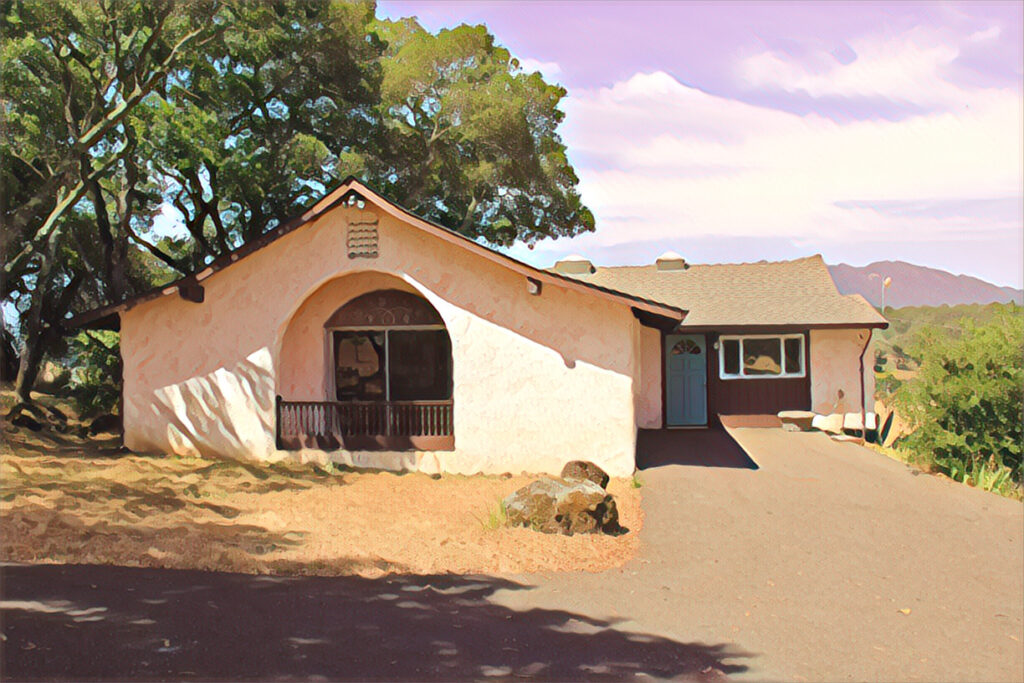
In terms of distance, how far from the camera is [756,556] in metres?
9.26

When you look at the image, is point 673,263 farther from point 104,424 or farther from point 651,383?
point 104,424

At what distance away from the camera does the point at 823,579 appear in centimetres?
854

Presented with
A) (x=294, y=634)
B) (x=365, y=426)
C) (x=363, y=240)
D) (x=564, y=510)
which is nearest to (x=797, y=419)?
(x=365, y=426)

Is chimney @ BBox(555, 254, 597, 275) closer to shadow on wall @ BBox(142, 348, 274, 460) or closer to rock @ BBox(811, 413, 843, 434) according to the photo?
rock @ BBox(811, 413, 843, 434)

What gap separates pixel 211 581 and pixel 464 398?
6.63 metres

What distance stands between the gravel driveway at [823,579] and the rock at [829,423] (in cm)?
554

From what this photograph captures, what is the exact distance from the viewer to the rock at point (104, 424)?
18359mm

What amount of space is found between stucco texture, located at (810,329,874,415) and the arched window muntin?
376 inches

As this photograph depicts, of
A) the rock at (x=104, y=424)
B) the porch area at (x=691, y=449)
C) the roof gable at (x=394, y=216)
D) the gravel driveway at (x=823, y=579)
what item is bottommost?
the gravel driveway at (x=823, y=579)

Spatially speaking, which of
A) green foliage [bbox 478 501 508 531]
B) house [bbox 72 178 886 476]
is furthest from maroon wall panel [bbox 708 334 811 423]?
green foliage [bbox 478 501 508 531]

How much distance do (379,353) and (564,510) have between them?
6606 millimetres

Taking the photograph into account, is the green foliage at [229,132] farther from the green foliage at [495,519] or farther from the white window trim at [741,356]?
the green foliage at [495,519]

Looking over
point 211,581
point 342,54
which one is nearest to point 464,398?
point 211,581

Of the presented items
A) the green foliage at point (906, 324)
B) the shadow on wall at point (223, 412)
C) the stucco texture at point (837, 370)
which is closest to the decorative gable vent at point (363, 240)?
the shadow on wall at point (223, 412)
